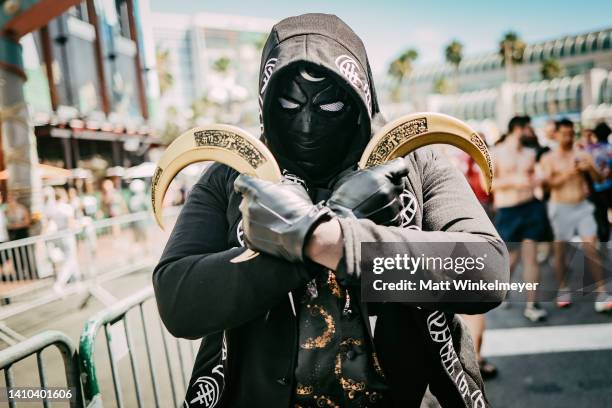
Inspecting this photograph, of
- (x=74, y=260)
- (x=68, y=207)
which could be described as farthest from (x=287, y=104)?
(x=74, y=260)

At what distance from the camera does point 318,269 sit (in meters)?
0.98

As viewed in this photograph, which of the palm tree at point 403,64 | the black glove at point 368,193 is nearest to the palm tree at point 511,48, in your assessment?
the palm tree at point 403,64

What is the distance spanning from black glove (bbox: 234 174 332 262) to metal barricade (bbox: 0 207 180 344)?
1.00 m

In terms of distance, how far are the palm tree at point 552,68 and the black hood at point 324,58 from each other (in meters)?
49.0

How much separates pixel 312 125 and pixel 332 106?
0.08 meters

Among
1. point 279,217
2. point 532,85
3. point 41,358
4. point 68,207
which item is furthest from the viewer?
point 532,85

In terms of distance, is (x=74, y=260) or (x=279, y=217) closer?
(x=279, y=217)

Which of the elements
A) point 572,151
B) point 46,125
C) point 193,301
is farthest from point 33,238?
point 572,151

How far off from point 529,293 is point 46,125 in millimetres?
2369

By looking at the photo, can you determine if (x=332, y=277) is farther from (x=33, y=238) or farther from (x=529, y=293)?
(x=33, y=238)

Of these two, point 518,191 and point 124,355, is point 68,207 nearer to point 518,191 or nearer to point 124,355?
point 124,355

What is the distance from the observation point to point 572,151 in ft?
16.1

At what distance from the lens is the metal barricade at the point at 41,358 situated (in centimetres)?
140

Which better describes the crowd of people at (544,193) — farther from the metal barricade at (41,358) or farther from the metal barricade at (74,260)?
the metal barricade at (41,358)
